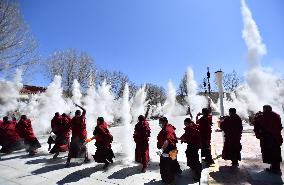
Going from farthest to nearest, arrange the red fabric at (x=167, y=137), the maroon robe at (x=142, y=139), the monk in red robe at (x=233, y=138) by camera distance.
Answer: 1. the monk in red robe at (x=233, y=138)
2. the maroon robe at (x=142, y=139)
3. the red fabric at (x=167, y=137)

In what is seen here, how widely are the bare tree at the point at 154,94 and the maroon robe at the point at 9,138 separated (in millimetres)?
67696

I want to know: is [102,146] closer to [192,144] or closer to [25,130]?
[192,144]

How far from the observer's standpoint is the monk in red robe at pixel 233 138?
9.64 meters

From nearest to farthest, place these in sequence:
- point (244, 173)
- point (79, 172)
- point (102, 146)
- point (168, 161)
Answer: point (168, 161) → point (244, 173) → point (79, 172) → point (102, 146)

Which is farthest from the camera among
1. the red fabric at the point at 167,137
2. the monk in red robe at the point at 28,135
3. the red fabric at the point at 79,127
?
the monk in red robe at the point at 28,135

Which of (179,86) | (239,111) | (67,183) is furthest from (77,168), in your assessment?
(179,86)

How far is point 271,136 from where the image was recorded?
9008 mm

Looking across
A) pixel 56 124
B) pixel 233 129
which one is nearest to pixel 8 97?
pixel 56 124

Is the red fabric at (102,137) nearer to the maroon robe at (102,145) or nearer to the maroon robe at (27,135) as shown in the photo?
the maroon robe at (102,145)

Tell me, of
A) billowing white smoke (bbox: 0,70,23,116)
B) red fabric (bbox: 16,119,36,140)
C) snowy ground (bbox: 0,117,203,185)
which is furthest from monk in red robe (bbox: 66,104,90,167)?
billowing white smoke (bbox: 0,70,23,116)

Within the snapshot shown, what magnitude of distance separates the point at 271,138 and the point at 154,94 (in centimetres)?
7811

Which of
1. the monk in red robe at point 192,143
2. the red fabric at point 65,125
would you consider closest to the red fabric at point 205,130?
the monk in red robe at point 192,143

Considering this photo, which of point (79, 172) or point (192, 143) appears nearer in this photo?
point (192, 143)

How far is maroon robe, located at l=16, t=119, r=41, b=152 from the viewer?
1338 cm
